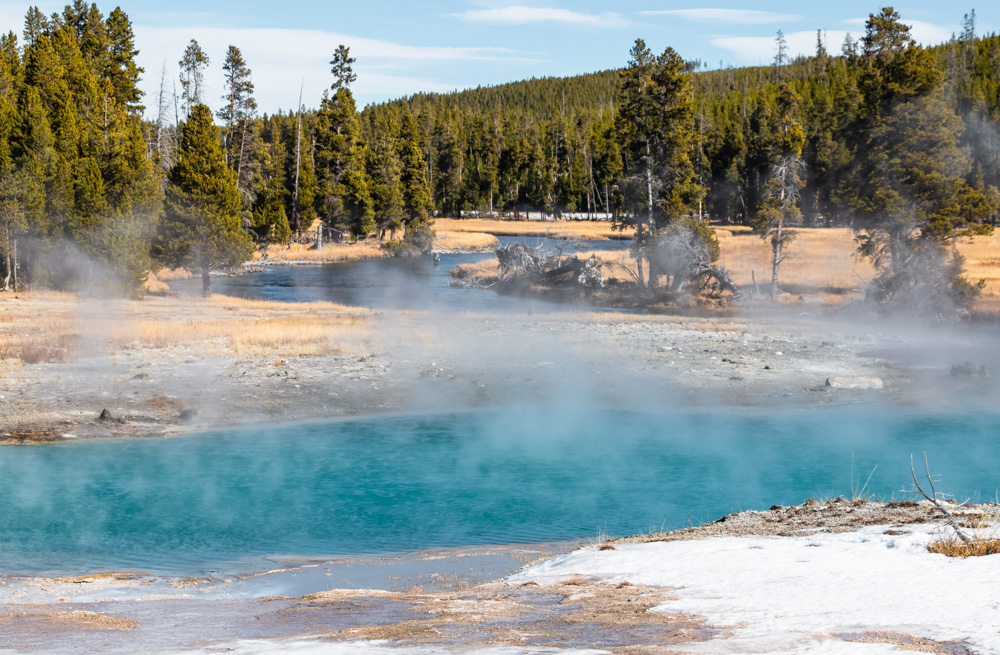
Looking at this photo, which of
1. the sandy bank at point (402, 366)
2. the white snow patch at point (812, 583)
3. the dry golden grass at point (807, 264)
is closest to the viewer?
the white snow patch at point (812, 583)

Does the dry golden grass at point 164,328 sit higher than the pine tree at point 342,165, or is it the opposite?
the pine tree at point 342,165

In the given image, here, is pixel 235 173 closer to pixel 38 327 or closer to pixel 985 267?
pixel 38 327

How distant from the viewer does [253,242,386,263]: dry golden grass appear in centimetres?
7606

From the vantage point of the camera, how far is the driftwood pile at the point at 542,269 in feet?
169

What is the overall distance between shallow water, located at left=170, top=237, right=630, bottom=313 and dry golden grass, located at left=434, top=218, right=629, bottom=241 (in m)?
24.1

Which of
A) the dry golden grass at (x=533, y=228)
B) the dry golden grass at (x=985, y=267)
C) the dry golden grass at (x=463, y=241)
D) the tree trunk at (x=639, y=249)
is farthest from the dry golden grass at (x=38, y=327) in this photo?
the dry golden grass at (x=533, y=228)

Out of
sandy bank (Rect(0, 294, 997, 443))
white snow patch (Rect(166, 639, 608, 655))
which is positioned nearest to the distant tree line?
sandy bank (Rect(0, 294, 997, 443))

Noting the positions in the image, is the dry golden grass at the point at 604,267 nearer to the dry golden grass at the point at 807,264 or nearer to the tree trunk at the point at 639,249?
the tree trunk at the point at 639,249

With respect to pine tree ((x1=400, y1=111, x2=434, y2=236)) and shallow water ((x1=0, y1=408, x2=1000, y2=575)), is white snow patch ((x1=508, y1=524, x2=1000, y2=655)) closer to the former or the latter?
shallow water ((x1=0, y1=408, x2=1000, y2=575))

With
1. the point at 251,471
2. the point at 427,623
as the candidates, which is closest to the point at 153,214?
the point at 251,471

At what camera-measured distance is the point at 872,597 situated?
8250 mm

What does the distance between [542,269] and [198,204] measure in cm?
1998

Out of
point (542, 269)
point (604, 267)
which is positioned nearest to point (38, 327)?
point (542, 269)

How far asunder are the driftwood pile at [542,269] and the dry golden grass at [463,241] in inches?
1303
